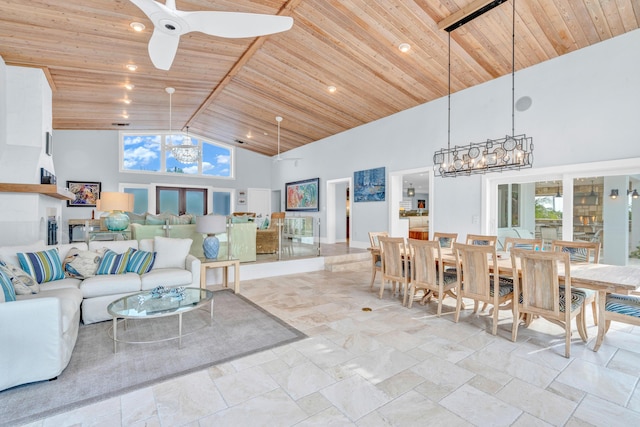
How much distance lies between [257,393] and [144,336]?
1.60 metres

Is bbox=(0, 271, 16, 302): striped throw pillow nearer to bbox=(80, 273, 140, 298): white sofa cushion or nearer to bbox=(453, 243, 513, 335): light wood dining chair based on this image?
bbox=(80, 273, 140, 298): white sofa cushion

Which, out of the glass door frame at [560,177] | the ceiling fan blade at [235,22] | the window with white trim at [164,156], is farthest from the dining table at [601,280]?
the window with white trim at [164,156]

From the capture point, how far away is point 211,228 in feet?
14.7

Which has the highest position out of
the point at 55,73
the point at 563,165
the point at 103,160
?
the point at 55,73

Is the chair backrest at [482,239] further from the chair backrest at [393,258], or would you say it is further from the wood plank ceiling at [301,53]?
the wood plank ceiling at [301,53]

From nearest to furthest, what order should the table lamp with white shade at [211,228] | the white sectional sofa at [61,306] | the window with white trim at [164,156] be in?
1. the white sectional sofa at [61,306]
2. the table lamp with white shade at [211,228]
3. the window with white trim at [164,156]

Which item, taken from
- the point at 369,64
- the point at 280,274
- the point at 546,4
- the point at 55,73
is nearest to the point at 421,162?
the point at 369,64

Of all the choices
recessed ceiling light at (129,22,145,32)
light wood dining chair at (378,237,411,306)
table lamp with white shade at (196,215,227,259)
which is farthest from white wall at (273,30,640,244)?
recessed ceiling light at (129,22,145,32)

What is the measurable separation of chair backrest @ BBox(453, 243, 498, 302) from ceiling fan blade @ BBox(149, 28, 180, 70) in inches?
139

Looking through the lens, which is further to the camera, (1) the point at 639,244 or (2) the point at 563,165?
(2) the point at 563,165

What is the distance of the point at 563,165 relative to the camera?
461cm

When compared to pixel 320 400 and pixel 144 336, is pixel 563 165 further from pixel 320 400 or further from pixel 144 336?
pixel 144 336

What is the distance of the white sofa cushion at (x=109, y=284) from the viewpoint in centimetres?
322

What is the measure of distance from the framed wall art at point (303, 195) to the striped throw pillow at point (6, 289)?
742 centimetres
